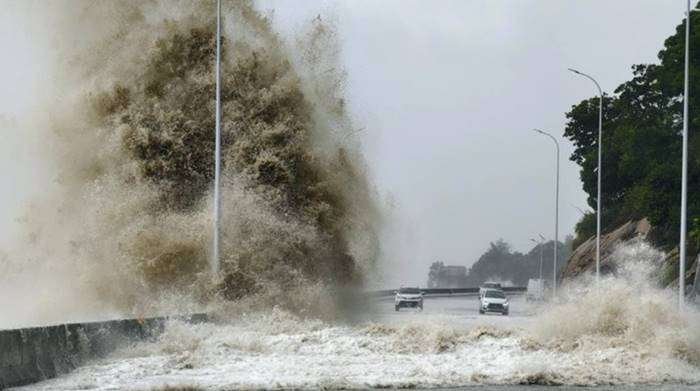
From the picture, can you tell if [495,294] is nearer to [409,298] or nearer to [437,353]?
[409,298]

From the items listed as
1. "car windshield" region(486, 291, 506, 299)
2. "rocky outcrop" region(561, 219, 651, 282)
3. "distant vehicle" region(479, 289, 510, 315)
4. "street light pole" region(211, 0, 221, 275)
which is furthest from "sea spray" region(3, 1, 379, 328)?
"rocky outcrop" region(561, 219, 651, 282)

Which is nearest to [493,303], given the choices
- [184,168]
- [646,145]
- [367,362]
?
[646,145]

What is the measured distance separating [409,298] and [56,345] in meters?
47.2

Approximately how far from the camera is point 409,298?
216ft

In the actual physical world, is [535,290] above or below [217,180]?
below

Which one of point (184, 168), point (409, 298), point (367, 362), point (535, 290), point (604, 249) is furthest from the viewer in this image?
point (535, 290)

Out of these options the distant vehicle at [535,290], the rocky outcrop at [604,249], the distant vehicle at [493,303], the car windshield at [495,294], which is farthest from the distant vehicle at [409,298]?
the distant vehicle at [535,290]

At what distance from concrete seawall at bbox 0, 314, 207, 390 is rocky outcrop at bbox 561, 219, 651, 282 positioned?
45.5m

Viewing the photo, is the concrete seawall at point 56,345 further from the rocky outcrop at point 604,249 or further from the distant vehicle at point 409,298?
the rocky outcrop at point 604,249

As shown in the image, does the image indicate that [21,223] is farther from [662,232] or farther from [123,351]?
[662,232]

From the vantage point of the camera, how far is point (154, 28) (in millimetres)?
34344

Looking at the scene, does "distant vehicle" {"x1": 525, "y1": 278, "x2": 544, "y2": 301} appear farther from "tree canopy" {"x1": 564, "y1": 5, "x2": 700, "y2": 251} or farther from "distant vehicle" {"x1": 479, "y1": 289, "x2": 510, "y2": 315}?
"distant vehicle" {"x1": 479, "y1": 289, "x2": 510, "y2": 315}

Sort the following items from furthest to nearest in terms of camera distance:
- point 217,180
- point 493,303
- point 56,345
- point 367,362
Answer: point 493,303, point 217,180, point 367,362, point 56,345

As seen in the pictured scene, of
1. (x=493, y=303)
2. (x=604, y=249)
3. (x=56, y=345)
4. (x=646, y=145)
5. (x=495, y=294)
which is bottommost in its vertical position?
(x=493, y=303)
